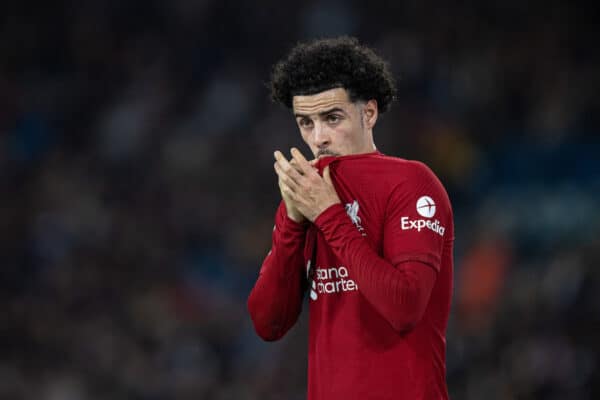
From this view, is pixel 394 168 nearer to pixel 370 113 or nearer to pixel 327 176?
pixel 327 176

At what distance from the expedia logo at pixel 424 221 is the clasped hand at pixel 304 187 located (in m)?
0.19

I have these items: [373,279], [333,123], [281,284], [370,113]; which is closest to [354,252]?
[373,279]

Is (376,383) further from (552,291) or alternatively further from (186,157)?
(186,157)

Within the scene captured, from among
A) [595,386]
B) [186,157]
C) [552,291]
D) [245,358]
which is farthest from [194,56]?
[595,386]

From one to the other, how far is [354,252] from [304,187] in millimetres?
232

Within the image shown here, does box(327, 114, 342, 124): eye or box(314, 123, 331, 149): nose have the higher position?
box(327, 114, 342, 124): eye

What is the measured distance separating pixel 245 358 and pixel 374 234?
5.05 meters

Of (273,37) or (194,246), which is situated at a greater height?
(273,37)

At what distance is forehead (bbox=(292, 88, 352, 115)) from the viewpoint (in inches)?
101

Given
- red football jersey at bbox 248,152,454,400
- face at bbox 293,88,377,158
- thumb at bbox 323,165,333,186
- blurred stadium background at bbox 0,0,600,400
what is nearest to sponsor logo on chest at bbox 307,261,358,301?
red football jersey at bbox 248,152,454,400

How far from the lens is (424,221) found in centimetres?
236

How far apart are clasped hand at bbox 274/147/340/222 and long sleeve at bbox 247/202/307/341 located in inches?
3.9

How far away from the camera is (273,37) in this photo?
9148 mm

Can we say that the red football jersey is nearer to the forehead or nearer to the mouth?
the mouth
